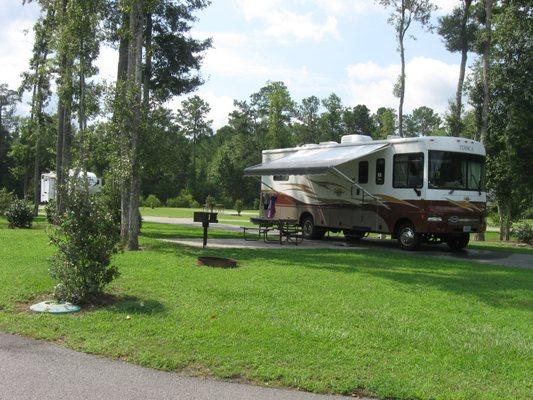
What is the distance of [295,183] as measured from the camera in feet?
66.0

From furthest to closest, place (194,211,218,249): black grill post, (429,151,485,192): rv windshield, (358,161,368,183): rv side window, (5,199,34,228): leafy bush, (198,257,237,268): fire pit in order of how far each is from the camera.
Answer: (5,199,34,228): leafy bush, (358,161,368,183): rv side window, (429,151,485,192): rv windshield, (194,211,218,249): black grill post, (198,257,237,268): fire pit

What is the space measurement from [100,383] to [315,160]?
44.0 ft

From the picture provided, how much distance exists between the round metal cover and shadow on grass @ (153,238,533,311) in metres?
4.44

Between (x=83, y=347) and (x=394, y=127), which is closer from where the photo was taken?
(x=83, y=347)

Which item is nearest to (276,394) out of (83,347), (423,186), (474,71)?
(83,347)

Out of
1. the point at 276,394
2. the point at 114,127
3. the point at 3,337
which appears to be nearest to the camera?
A: the point at 276,394

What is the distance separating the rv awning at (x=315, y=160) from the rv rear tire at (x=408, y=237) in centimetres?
245

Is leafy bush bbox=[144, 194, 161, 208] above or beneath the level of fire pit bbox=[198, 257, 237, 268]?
above

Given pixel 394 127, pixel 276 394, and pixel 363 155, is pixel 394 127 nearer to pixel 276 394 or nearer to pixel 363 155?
pixel 363 155

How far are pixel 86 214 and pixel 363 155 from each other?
1017 centimetres

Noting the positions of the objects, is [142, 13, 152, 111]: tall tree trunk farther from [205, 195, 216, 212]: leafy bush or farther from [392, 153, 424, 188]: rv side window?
[392, 153, 424, 188]: rv side window

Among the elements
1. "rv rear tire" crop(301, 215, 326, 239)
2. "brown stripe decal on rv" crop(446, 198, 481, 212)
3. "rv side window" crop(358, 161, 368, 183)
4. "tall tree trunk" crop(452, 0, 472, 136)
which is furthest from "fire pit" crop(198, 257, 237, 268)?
"tall tree trunk" crop(452, 0, 472, 136)

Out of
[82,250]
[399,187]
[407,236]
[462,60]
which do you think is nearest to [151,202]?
[462,60]

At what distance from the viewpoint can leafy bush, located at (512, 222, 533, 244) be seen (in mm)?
20938
